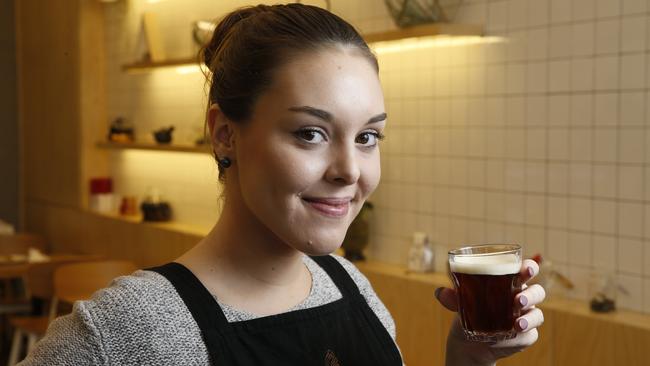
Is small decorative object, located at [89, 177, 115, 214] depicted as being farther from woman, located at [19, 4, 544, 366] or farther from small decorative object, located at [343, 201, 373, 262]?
woman, located at [19, 4, 544, 366]

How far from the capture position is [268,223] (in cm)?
136

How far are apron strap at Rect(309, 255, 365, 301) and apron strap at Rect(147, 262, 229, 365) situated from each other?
13.4 inches

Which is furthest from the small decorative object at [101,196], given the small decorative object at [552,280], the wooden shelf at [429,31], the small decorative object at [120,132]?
the small decorative object at [552,280]

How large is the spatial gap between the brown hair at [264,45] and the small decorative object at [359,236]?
257 cm

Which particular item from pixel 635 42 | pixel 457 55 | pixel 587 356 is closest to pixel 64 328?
pixel 587 356

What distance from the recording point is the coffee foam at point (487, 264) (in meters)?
1.46

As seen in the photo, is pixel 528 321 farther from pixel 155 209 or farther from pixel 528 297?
pixel 155 209

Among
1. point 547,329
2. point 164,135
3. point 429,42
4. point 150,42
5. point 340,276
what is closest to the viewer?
point 340,276

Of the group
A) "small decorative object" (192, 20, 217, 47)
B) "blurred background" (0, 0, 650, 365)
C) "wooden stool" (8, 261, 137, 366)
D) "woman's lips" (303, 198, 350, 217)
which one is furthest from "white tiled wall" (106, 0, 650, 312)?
"woman's lips" (303, 198, 350, 217)

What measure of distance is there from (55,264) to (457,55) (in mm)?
2838

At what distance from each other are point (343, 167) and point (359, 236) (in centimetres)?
276

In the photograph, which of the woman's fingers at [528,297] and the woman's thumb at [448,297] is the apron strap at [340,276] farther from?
the woman's fingers at [528,297]

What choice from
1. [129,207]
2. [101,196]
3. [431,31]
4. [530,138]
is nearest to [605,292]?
[530,138]

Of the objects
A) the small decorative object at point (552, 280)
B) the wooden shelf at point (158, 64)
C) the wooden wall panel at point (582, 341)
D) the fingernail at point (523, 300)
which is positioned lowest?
the wooden wall panel at point (582, 341)
